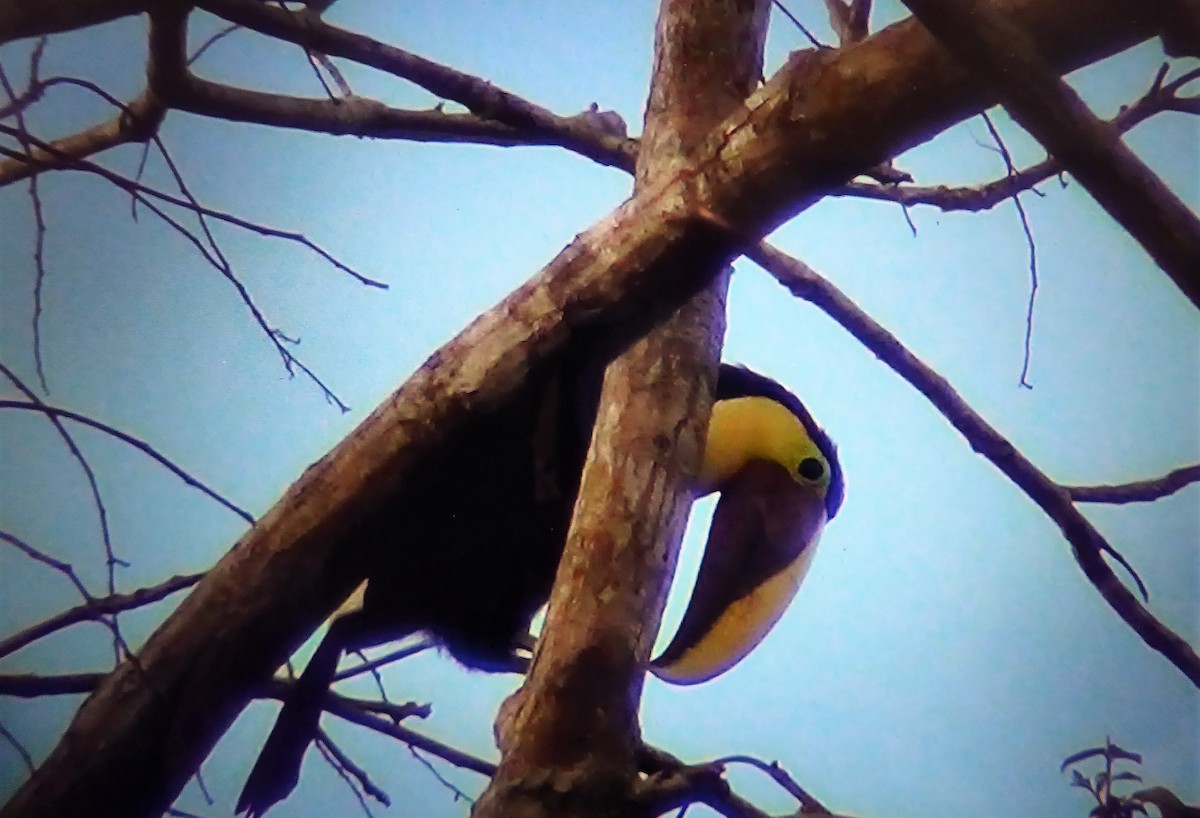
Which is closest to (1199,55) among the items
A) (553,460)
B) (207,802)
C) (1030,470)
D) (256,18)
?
(1030,470)

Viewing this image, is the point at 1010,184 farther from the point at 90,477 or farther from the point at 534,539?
the point at 90,477

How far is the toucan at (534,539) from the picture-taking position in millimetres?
689

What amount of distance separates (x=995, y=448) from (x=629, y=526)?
293 mm

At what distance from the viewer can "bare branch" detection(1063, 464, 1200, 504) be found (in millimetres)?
669

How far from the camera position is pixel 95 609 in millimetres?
682

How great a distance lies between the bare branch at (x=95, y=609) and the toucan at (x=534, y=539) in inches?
4.5

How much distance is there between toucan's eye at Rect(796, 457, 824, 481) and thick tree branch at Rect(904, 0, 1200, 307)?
12.6 inches

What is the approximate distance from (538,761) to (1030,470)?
1.38 ft

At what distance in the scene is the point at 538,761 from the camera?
0.54m

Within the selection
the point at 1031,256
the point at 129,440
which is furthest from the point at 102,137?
the point at 1031,256

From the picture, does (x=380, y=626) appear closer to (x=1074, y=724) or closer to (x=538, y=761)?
(x=538, y=761)

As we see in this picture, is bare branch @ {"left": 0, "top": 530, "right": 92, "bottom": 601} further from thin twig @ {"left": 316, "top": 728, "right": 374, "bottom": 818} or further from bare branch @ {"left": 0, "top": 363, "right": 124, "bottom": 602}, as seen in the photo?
thin twig @ {"left": 316, "top": 728, "right": 374, "bottom": 818}

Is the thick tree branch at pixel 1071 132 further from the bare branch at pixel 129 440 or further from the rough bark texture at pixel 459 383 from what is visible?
the bare branch at pixel 129 440

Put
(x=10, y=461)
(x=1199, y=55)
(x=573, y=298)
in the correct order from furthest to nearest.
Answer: (x=10, y=461)
(x=573, y=298)
(x=1199, y=55)
